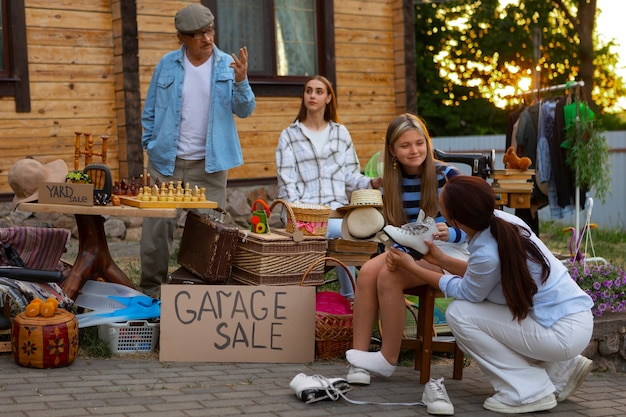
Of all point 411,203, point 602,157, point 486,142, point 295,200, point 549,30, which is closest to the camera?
point 411,203

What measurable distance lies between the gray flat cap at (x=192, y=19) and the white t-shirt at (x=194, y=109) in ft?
1.08

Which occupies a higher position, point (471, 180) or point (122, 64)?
point (122, 64)

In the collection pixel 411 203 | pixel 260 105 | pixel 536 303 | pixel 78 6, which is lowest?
pixel 536 303

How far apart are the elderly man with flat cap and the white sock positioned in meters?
2.12

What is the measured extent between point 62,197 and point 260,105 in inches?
188

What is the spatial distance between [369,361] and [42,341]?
1.65 meters

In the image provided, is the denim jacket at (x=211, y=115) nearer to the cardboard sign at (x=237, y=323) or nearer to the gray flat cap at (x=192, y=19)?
the gray flat cap at (x=192, y=19)

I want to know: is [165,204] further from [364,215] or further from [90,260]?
[364,215]

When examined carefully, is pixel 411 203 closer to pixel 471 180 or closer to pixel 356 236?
pixel 356 236

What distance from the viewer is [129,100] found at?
30.2 feet

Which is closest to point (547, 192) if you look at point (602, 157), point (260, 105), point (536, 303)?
point (602, 157)

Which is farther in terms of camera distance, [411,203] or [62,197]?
[62,197]

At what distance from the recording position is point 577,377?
4480 mm

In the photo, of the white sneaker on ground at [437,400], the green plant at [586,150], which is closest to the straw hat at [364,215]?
the white sneaker on ground at [437,400]
